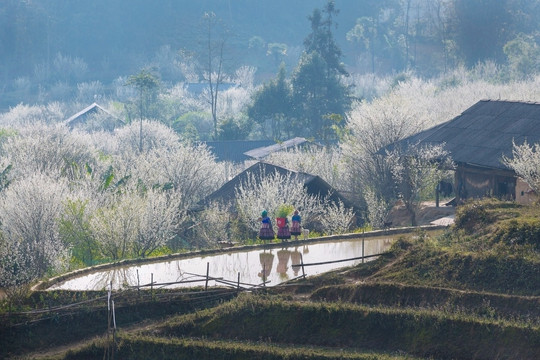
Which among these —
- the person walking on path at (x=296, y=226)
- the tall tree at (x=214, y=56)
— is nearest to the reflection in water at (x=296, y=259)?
the person walking on path at (x=296, y=226)

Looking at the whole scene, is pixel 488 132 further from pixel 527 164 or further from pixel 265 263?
pixel 265 263

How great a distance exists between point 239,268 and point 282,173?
51.7 feet

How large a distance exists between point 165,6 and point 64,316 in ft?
385

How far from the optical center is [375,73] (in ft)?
400

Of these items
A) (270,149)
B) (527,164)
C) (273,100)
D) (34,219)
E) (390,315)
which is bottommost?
(390,315)

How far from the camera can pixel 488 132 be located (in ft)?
120

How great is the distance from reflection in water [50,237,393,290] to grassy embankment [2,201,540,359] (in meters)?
1.75

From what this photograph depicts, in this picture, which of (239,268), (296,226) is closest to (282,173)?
(296,226)

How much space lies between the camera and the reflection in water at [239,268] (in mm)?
24219

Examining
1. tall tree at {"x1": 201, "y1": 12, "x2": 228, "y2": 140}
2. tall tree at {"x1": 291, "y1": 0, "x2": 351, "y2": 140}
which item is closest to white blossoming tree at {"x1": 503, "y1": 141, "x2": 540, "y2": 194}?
tall tree at {"x1": 291, "y1": 0, "x2": 351, "y2": 140}

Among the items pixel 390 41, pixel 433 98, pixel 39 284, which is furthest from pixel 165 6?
pixel 39 284

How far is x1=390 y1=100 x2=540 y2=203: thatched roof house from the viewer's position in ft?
112

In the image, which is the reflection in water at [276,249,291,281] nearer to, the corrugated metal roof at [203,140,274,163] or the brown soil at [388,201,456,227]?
the brown soil at [388,201,456,227]

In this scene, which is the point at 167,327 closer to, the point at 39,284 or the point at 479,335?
the point at 39,284
